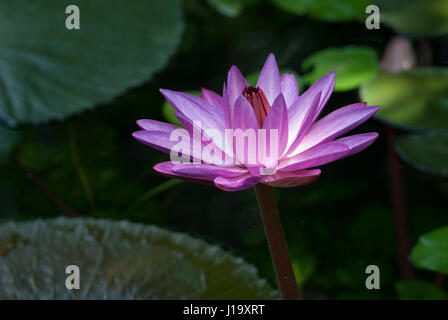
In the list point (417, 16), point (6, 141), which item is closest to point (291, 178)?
point (6, 141)

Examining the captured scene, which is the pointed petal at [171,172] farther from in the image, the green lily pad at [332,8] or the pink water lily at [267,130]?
the green lily pad at [332,8]

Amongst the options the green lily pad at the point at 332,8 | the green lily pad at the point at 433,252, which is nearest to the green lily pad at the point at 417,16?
the green lily pad at the point at 332,8

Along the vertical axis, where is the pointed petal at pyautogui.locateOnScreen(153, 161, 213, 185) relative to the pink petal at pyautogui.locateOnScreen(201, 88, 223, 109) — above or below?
below

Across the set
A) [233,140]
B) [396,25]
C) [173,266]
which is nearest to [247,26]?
[396,25]

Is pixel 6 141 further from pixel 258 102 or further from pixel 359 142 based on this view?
pixel 359 142

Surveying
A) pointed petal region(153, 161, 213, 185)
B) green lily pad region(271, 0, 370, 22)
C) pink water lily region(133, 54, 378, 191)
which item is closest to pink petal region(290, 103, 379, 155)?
pink water lily region(133, 54, 378, 191)

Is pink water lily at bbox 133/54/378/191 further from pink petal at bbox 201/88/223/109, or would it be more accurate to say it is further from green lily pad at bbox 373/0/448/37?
green lily pad at bbox 373/0/448/37

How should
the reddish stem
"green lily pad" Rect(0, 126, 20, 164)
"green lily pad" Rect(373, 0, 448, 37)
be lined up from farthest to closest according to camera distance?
"green lily pad" Rect(373, 0, 448, 37)
"green lily pad" Rect(0, 126, 20, 164)
the reddish stem
